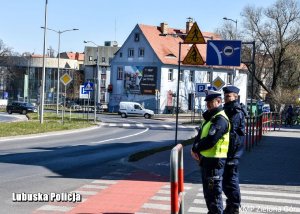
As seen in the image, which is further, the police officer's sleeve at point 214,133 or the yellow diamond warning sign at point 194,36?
the yellow diamond warning sign at point 194,36

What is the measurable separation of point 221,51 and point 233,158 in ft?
45.4

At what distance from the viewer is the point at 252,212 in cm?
832

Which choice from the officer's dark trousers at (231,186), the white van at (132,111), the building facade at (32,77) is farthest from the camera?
the building facade at (32,77)

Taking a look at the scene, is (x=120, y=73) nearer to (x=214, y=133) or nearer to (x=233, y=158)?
(x=233, y=158)

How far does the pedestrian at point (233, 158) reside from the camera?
7.53 metres

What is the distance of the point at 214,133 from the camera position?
6.69 meters

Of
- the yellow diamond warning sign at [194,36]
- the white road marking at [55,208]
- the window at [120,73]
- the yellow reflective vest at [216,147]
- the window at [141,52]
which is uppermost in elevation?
the window at [141,52]

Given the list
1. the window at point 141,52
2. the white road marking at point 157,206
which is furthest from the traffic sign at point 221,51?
the window at point 141,52

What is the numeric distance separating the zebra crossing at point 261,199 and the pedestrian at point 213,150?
1654 mm

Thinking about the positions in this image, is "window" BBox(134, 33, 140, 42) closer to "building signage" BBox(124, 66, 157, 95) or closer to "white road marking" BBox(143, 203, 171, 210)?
"building signage" BBox(124, 66, 157, 95)

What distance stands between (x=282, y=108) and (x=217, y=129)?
166ft

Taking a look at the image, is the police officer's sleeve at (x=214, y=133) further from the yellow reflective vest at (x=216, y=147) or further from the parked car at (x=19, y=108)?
the parked car at (x=19, y=108)

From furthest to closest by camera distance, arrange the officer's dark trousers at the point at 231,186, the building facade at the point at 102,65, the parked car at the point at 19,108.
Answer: the building facade at the point at 102,65, the parked car at the point at 19,108, the officer's dark trousers at the point at 231,186

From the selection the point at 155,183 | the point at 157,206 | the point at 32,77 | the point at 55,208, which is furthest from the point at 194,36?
the point at 32,77
